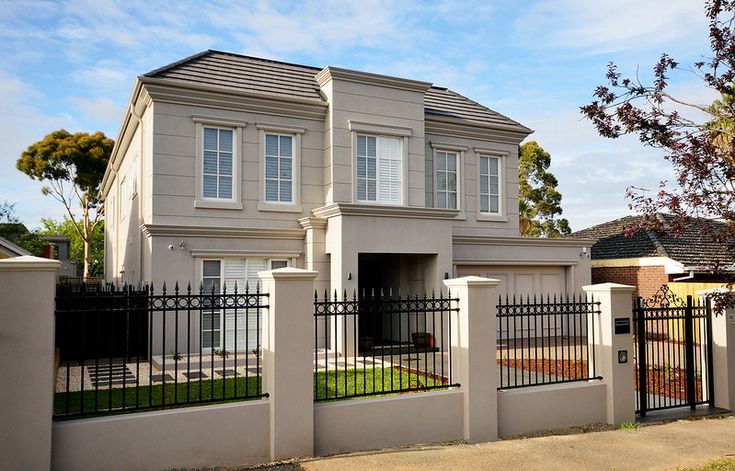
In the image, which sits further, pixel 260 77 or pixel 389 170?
pixel 389 170

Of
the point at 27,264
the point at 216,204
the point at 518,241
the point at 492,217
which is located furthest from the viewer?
the point at 492,217

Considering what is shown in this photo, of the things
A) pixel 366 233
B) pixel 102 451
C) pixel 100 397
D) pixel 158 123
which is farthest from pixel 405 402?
pixel 158 123

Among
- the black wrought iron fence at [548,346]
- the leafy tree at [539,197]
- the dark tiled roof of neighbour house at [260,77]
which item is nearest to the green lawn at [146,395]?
the black wrought iron fence at [548,346]

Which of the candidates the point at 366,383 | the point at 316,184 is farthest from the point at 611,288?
the point at 316,184

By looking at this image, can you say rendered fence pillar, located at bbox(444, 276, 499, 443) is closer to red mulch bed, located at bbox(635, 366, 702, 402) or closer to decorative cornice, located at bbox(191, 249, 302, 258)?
red mulch bed, located at bbox(635, 366, 702, 402)

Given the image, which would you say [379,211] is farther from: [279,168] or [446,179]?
[446,179]

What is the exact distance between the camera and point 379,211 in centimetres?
1523

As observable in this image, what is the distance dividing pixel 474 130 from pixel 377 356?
8896 mm

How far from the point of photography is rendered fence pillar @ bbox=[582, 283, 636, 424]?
8.89 meters

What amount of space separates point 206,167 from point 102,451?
33.8 ft

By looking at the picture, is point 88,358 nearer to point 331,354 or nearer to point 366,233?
point 331,354

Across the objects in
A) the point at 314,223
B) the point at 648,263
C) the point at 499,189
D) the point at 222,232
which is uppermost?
the point at 499,189

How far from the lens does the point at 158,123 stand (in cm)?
1508

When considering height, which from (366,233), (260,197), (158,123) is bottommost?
(366,233)
